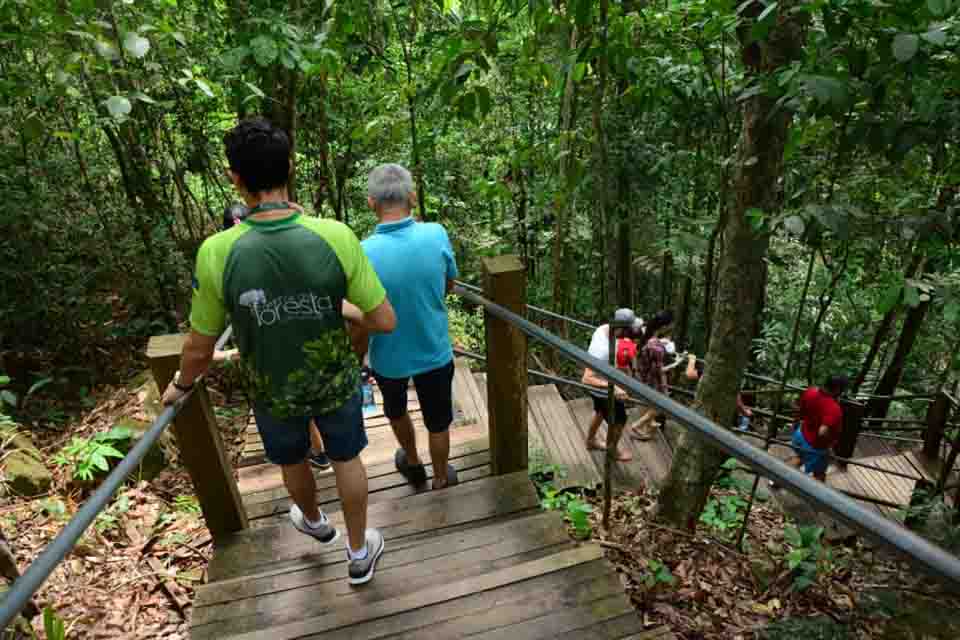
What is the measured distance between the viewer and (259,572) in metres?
2.62

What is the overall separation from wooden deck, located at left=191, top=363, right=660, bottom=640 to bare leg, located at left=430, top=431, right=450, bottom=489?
0.76 feet

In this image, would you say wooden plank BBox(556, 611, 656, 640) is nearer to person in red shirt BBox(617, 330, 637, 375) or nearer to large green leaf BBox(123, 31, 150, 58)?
person in red shirt BBox(617, 330, 637, 375)

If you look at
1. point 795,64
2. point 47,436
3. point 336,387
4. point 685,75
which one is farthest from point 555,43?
point 47,436

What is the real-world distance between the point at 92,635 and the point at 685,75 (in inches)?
239

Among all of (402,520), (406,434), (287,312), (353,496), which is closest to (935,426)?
(406,434)

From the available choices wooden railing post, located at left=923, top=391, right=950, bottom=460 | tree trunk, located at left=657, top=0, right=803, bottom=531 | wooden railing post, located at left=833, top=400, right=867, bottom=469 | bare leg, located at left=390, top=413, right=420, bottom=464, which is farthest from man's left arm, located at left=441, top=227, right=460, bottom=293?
wooden railing post, located at left=833, top=400, right=867, bottom=469

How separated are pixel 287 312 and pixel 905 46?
2224mm

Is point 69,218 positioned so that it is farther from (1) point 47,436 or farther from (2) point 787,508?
(2) point 787,508

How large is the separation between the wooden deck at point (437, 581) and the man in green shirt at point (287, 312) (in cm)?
22

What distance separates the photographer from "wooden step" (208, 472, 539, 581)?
2.66 m

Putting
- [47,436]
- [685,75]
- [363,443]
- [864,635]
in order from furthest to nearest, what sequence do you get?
[685,75] < [47,436] < [864,635] < [363,443]

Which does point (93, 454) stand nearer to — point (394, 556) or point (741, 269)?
point (394, 556)

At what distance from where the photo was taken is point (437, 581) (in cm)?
241

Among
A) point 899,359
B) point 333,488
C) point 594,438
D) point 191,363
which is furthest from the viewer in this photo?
point 899,359
